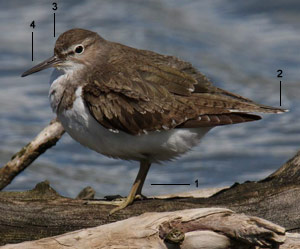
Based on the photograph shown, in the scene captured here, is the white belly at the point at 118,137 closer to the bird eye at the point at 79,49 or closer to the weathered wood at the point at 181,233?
the bird eye at the point at 79,49

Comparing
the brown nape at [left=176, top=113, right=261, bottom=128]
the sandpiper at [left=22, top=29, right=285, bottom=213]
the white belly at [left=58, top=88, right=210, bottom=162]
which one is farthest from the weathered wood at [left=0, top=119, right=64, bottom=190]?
the brown nape at [left=176, top=113, right=261, bottom=128]

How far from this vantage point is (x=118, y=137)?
410 inches

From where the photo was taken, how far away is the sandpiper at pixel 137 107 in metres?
10.4

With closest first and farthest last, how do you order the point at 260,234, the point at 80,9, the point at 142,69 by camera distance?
the point at 260,234 < the point at 142,69 < the point at 80,9

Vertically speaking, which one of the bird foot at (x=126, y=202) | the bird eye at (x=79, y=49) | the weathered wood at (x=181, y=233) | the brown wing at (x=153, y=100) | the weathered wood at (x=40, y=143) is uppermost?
the bird eye at (x=79, y=49)

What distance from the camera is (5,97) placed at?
696 inches

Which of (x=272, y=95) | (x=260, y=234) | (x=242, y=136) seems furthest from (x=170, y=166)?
(x=260, y=234)

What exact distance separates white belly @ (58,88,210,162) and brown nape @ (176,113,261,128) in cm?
13

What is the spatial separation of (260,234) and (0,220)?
3376 mm

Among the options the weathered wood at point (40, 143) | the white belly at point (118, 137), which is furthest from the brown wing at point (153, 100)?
the weathered wood at point (40, 143)

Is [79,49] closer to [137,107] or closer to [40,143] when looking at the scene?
[137,107]

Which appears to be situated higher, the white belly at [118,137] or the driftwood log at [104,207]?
the white belly at [118,137]

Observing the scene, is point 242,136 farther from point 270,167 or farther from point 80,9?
point 80,9

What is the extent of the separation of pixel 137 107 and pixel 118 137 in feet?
1.56
